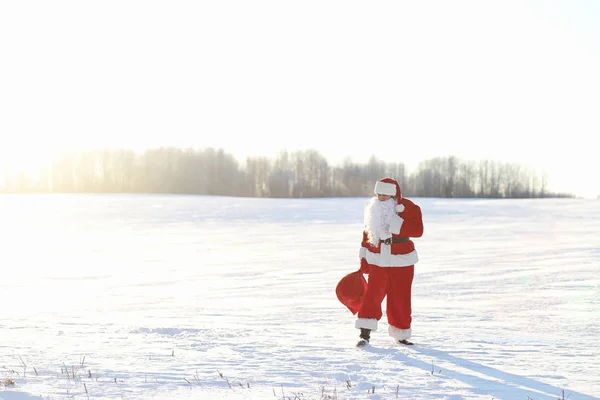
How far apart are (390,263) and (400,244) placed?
9.4 inches

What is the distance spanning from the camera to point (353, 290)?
6.70 meters

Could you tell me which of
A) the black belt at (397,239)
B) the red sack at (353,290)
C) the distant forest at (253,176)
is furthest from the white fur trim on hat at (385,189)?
the distant forest at (253,176)

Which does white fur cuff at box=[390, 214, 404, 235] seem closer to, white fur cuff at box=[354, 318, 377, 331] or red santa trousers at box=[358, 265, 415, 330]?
red santa trousers at box=[358, 265, 415, 330]

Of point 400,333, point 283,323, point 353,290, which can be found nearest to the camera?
point 400,333

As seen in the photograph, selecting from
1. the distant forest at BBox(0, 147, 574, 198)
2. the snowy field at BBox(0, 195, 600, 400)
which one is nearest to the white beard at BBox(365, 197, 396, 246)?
the snowy field at BBox(0, 195, 600, 400)

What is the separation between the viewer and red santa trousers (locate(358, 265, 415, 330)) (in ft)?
20.9

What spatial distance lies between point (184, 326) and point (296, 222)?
879 inches

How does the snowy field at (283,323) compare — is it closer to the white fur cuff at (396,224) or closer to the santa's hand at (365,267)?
the santa's hand at (365,267)

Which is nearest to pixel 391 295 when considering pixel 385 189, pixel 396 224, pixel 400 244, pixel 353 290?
pixel 353 290

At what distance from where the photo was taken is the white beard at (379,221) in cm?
652

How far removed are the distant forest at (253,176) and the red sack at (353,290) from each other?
199 feet

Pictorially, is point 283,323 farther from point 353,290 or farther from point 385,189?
point 385,189

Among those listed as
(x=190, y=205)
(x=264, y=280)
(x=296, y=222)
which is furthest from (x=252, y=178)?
(x=264, y=280)

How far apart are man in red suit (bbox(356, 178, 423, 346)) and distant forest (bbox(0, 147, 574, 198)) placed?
6076 cm
